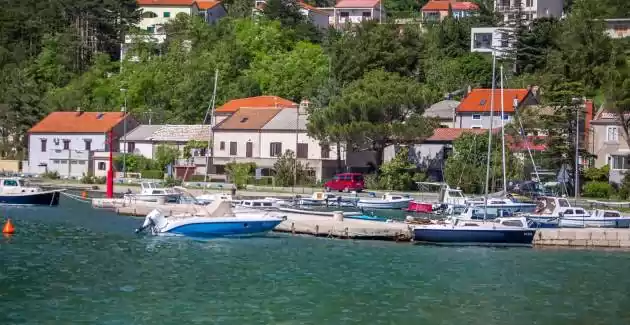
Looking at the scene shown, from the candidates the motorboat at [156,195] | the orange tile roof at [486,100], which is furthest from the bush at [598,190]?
the motorboat at [156,195]

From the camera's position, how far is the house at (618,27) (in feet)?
353

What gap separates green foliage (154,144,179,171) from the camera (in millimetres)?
94125

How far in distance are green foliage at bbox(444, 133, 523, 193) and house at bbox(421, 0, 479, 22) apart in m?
50.1

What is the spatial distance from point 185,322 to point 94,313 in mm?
3117

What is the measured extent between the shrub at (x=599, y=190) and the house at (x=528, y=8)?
128 feet

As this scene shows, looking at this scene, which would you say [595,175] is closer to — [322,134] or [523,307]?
[322,134]

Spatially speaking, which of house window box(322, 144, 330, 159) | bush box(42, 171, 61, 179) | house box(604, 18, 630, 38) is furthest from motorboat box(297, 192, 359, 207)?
house box(604, 18, 630, 38)

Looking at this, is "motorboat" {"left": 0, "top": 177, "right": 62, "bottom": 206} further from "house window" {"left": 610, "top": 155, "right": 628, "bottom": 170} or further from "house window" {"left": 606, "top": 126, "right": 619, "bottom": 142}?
"house window" {"left": 606, "top": 126, "right": 619, "bottom": 142}

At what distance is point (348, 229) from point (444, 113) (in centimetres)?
4058

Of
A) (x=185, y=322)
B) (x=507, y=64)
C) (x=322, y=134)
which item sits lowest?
(x=185, y=322)

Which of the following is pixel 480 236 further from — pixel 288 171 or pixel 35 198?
pixel 288 171

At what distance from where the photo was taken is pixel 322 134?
85.8m

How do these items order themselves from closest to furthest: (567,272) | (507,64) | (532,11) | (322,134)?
(567,272) < (322,134) < (507,64) < (532,11)

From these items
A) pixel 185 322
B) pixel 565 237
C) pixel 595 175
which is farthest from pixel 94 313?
pixel 595 175
